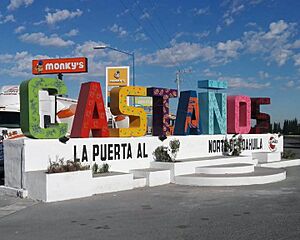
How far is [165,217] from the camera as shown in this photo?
9633 millimetres

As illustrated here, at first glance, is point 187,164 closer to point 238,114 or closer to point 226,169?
point 226,169

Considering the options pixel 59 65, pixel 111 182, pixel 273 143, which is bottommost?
pixel 111 182

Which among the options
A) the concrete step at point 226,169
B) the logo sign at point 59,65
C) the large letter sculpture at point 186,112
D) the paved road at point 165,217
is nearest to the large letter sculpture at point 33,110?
the paved road at point 165,217

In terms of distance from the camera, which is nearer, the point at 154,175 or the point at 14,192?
the point at 14,192

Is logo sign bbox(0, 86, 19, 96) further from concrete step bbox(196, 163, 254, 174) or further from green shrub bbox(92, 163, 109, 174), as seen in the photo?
concrete step bbox(196, 163, 254, 174)

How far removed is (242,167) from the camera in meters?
16.7

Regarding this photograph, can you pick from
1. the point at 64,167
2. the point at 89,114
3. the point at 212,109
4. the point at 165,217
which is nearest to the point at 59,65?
the point at 212,109

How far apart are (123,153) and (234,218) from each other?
6965mm

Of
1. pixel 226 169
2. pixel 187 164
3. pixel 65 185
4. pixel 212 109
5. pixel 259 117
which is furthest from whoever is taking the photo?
pixel 259 117

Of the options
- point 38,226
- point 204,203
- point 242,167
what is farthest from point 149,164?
point 38,226

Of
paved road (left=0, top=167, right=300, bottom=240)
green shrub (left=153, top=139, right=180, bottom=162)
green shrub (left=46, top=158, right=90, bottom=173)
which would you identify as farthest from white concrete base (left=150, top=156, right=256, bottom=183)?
green shrub (left=46, top=158, right=90, bottom=173)

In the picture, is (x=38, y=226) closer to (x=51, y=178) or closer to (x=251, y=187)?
(x=51, y=178)

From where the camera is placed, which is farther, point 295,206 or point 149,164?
point 149,164

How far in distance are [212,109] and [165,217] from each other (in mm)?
11496
